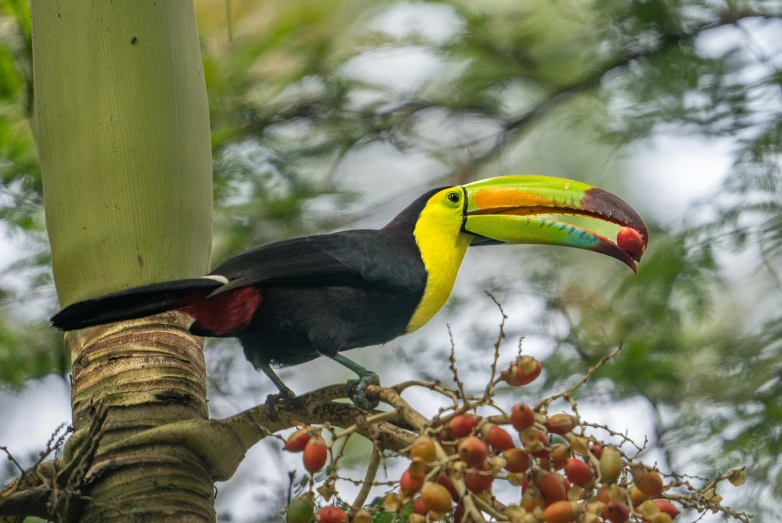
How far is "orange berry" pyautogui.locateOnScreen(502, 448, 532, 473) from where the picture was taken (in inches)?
58.3

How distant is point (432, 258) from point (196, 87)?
2.66ft

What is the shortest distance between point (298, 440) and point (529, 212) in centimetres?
143

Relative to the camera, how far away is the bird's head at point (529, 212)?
102 inches

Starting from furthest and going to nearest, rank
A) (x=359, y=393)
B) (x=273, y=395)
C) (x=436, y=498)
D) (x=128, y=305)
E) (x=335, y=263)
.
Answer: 1. (x=335, y=263)
2. (x=273, y=395)
3. (x=359, y=393)
4. (x=128, y=305)
5. (x=436, y=498)

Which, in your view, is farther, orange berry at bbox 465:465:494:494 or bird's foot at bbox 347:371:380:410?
bird's foot at bbox 347:371:380:410

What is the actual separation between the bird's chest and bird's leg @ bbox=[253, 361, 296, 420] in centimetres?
39

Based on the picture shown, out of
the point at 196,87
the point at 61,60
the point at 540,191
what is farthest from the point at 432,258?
the point at 61,60

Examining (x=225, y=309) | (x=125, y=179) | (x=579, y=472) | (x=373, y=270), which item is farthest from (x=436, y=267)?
(x=579, y=472)

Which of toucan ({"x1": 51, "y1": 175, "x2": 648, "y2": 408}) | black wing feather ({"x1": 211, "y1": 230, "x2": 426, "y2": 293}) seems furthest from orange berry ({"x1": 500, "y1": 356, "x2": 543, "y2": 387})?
black wing feather ({"x1": 211, "y1": 230, "x2": 426, "y2": 293})

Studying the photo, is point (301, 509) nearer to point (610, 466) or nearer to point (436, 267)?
point (610, 466)

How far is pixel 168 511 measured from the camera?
180 cm

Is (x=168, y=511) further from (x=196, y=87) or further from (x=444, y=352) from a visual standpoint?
(x=444, y=352)

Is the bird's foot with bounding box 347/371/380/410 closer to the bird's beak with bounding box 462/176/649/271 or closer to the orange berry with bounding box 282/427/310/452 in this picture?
the orange berry with bounding box 282/427/310/452

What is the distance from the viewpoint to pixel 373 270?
2535mm
